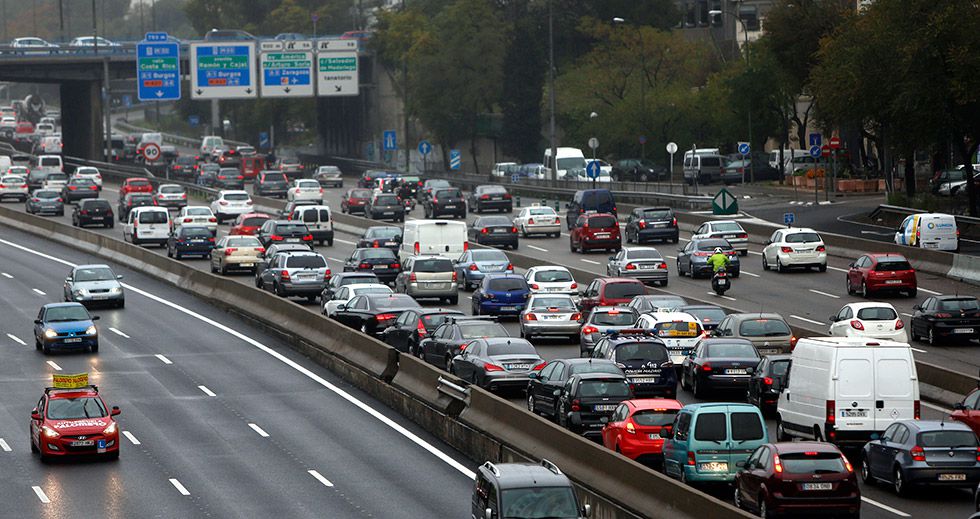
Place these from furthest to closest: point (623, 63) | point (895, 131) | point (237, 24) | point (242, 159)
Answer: point (237, 24)
point (623, 63)
point (242, 159)
point (895, 131)

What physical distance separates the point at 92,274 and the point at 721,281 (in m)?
19.3

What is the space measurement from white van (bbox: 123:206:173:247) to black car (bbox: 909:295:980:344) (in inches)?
1370

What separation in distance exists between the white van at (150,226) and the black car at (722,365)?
36.8 metres

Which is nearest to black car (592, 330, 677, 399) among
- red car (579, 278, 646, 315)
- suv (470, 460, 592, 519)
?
suv (470, 460, 592, 519)

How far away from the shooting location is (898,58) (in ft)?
227

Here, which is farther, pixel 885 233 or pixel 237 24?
pixel 237 24

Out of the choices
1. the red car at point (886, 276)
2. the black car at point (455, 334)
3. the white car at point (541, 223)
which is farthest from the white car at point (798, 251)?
the black car at point (455, 334)

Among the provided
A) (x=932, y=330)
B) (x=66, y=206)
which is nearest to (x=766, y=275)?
(x=932, y=330)

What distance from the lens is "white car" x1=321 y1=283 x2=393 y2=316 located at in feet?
149

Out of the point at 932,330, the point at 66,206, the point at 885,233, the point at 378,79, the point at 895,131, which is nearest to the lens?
the point at 932,330

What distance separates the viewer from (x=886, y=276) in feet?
161

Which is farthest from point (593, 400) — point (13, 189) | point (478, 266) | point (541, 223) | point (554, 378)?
point (13, 189)

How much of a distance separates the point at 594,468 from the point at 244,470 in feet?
24.1

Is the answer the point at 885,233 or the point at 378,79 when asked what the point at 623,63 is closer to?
the point at 378,79
